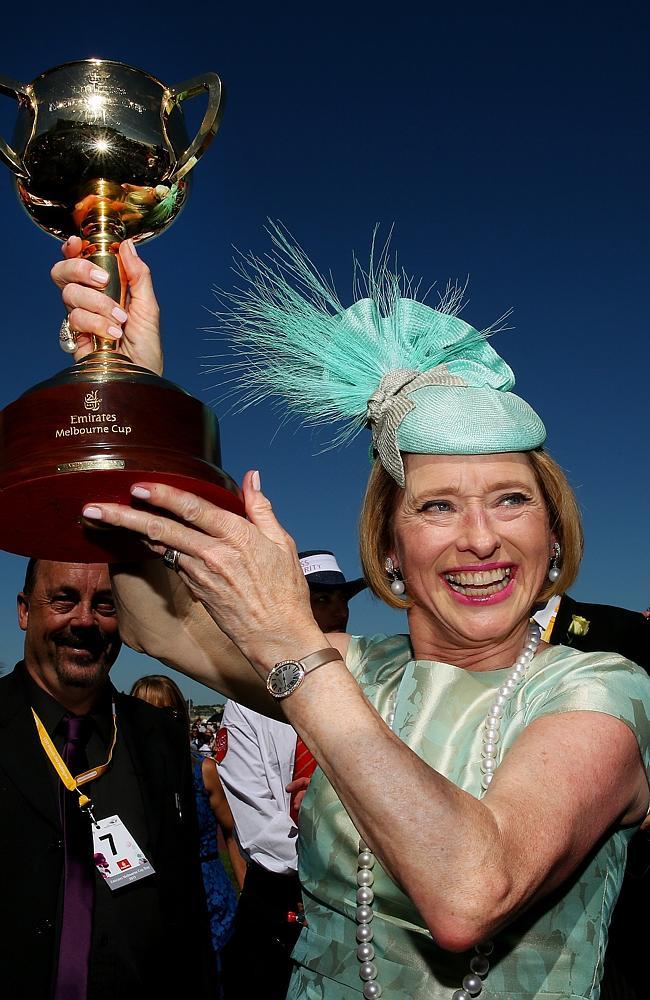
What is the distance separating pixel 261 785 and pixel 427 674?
3024 millimetres

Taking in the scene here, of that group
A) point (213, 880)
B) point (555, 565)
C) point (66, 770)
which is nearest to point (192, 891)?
point (66, 770)

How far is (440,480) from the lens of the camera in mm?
2268

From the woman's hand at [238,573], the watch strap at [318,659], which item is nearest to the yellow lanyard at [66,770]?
the woman's hand at [238,573]

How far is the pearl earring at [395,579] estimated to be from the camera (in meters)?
2.49

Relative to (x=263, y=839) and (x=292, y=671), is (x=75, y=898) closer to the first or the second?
(x=263, y=839)

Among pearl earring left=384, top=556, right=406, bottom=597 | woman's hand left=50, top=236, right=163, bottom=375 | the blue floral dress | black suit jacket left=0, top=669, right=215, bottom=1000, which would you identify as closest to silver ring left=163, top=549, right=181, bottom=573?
woman's hand left=50, top=236, right=163, bottom=375

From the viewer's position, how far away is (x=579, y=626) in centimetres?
388

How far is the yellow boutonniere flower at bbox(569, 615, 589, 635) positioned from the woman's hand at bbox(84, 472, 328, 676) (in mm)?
2387

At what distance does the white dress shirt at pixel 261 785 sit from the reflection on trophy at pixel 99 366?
3.02 m

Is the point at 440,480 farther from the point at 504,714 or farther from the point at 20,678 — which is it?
the point at 20,678

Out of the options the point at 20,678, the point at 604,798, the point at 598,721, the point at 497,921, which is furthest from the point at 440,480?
the point at 20,678

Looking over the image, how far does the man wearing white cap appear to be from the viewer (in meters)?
4.36

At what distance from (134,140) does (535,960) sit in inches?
86.5

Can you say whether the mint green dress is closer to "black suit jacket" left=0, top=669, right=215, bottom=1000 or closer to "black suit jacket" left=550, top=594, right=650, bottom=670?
"black suit jacket" left=0, top=669, right=215, bottom=1000
